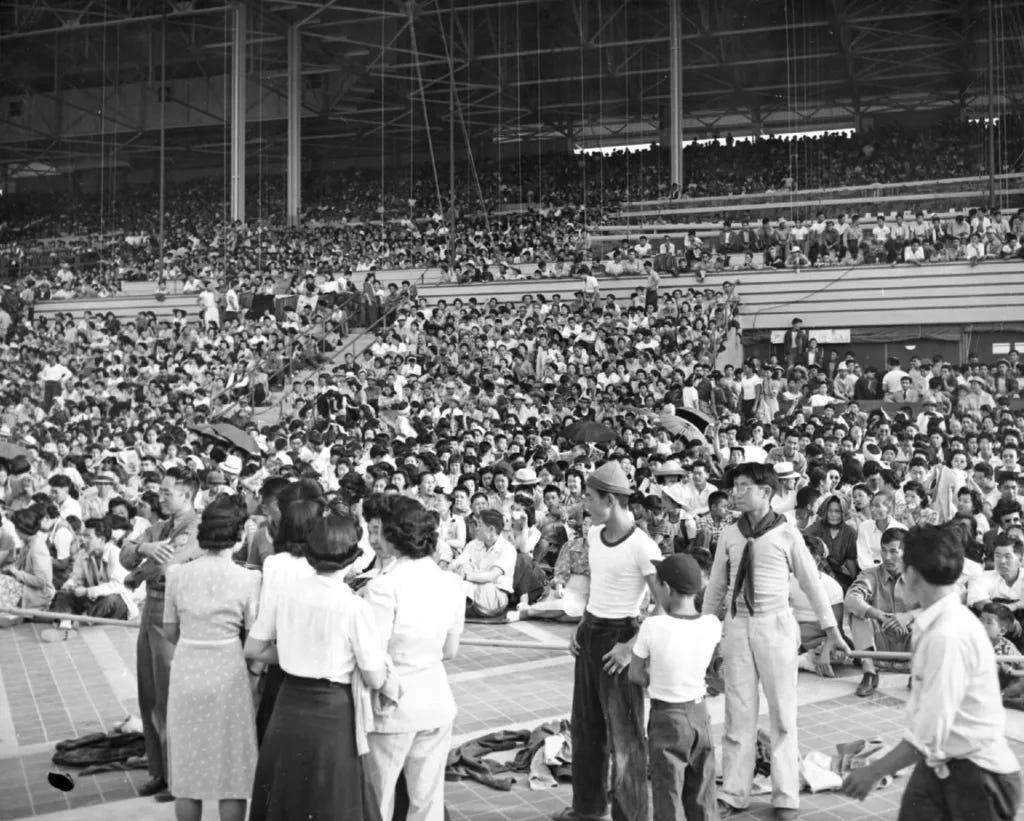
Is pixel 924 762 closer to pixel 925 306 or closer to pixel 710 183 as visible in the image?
pixel 925 306

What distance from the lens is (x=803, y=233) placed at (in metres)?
25.0

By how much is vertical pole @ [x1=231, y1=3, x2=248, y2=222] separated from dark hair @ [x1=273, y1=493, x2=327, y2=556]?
29.0m

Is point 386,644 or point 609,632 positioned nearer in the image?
point 386,644

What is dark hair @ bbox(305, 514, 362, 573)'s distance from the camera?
4.27 meters

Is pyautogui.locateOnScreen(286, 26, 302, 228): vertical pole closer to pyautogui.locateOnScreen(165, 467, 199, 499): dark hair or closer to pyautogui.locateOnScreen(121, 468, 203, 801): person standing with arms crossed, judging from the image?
pyautogui.locateOnScreen(165, 467, 199, 499): dark hair

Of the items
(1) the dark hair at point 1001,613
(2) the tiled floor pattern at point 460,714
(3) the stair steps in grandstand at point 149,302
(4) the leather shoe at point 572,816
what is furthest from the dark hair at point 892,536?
(3) the stair steps in grandstand at point 149,302

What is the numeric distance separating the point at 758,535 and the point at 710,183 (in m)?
32.2

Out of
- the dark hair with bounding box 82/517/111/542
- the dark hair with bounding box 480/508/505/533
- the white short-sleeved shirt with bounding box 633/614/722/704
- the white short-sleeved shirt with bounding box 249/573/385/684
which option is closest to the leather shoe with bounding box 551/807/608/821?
the white short-sleeved shirt with bounding box 633/614/722/704

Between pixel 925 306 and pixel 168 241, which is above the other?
pixel 168 241

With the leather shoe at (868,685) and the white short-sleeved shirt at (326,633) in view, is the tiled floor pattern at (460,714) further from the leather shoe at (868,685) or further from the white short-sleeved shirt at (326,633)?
the white short-sleeved shirt at (326,633)

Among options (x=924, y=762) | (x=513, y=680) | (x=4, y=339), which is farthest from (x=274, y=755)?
(x=4, y=339)

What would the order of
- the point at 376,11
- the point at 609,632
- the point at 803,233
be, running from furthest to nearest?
1. the point at 376,11
2. the point at 803,233
3. the point at 609,632

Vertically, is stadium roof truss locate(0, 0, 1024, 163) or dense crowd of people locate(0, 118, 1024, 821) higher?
stadium roof truss locate(0, 0, 1024, 163)

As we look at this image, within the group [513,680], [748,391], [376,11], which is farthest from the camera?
[376,11]
